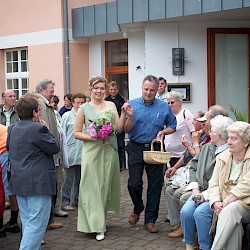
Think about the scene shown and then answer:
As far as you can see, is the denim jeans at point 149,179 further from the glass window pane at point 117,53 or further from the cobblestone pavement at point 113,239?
the glass window pane at point 117,53

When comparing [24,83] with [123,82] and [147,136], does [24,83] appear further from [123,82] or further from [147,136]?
[147,136]

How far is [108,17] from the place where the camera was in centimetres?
1211

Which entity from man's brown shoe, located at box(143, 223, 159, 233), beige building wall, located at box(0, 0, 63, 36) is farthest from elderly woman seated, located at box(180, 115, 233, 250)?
beige building wall, located at box(0, 0, 63, 36)

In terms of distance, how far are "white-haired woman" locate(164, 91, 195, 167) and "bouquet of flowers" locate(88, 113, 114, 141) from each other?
3.44 feet

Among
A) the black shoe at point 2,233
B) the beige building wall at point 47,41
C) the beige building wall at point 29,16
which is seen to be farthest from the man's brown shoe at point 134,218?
the beige building wall at point 29,16

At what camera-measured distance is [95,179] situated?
20.9ft

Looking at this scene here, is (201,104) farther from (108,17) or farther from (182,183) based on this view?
(182,183)

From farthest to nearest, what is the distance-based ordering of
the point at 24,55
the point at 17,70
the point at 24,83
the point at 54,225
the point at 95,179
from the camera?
the point at 17,70
the point at 24,83
the point at 24,55
the point at 54,225
the point at 95,179

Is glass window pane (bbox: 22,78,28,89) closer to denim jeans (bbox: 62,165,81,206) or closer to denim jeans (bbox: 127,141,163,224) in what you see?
denim jeans (bbox: 62,165,81,206)

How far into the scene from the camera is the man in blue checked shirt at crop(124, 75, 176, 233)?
6.43 metres

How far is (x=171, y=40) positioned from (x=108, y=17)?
2.04 metres

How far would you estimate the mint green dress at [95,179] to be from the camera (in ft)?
20.7

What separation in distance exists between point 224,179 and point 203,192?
0.34 meters

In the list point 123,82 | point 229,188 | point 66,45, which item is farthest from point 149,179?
point 66,45
